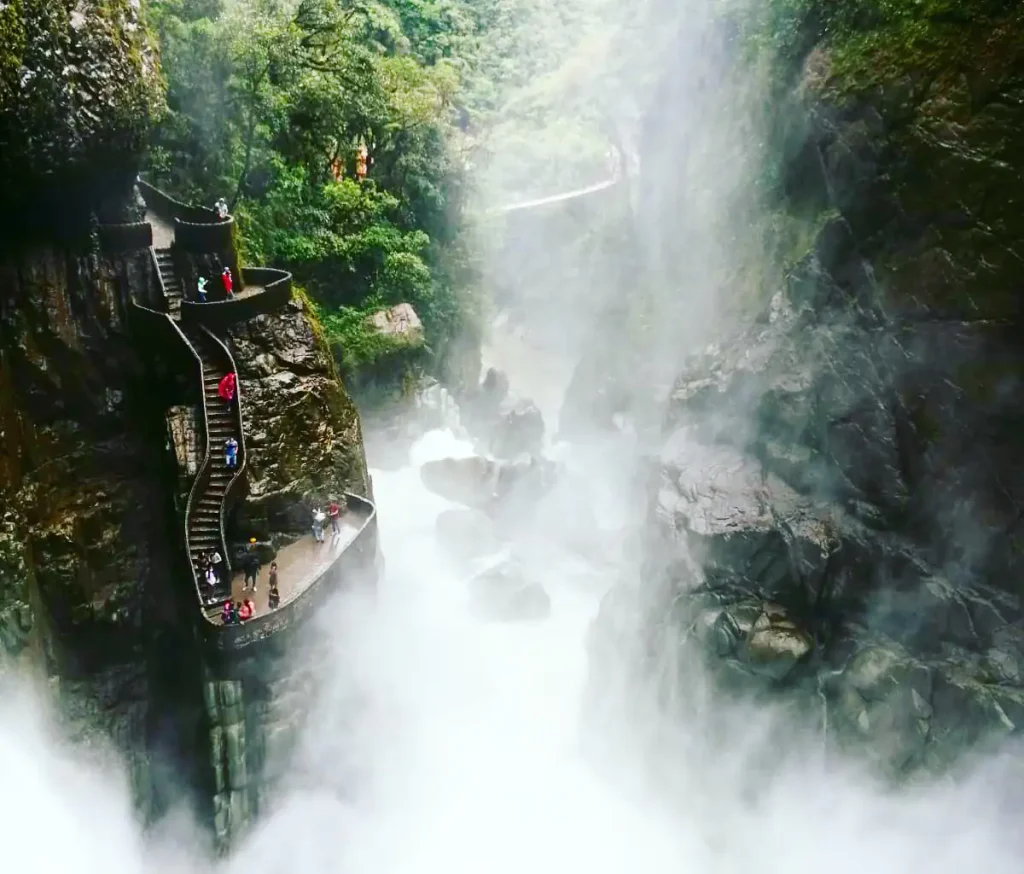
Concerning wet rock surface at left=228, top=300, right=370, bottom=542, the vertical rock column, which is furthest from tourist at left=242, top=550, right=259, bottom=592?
the vertical rock column

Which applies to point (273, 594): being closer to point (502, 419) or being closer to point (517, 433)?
point (517, 433)

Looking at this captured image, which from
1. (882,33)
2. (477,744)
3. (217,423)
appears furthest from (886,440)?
(217,423)

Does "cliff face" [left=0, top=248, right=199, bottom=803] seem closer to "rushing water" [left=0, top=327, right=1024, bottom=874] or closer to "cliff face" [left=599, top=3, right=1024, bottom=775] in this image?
"rushing water" [left=0, top=327, right=1024, bottom=874]

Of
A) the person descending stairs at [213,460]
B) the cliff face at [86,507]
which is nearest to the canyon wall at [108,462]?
the cliff face at [86,507]

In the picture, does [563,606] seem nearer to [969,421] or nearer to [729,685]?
[729,685]

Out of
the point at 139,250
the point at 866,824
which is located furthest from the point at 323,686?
the point at 866,824

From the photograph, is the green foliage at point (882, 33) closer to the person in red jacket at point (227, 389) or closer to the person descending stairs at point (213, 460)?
the person in red jacket at point (227, 389)
